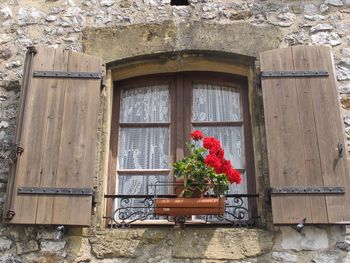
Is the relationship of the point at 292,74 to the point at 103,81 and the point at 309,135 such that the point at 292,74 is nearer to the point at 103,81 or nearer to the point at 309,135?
the point at 309,135

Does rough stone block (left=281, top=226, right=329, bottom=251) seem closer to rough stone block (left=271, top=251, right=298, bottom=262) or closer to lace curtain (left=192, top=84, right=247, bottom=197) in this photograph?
rough stone block (left=271, top=251, right=298, bottom=262)

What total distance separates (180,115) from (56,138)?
1057 millimetres

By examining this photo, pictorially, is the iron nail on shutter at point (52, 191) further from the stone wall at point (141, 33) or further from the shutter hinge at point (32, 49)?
the shutter hinge at point (32, 49)

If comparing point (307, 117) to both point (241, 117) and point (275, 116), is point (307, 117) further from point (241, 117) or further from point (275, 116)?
point (241, 117)

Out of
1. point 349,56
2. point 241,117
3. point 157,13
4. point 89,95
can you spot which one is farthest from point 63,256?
point 349,56

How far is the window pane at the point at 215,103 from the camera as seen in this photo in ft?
14.4

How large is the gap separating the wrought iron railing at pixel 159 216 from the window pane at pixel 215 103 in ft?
2.49

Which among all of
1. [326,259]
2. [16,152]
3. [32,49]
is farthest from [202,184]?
[32,49]

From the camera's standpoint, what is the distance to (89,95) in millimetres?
3998

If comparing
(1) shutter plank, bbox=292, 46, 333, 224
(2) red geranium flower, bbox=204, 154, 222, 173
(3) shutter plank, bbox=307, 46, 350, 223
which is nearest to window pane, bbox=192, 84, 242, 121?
(1) shutter plank, bbox=292, 46, 333, 224

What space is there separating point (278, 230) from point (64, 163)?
1.59 metres

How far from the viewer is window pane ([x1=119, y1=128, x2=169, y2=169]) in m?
4.20

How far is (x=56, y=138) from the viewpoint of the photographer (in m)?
3.84

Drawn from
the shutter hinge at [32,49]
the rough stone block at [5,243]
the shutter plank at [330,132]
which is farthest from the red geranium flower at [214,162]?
the shutter hinge at [32,49]
